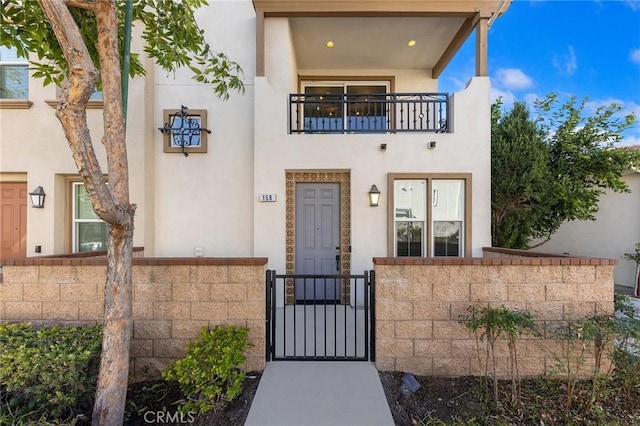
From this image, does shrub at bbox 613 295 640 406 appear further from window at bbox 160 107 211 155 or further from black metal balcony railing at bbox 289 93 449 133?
window at bbox 160 107 211 155

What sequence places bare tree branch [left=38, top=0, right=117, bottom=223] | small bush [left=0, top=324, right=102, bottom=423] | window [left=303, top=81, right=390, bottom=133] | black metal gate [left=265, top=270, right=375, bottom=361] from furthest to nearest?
window [left=303, top=81, right=390, bottom=133], black metal gate [left=265, top=270, right=375, bottom=361], small bush [left=0, top=324, right=102, bottom=423], bare tree branch [left=38, top=0, right=117, bottom=223]

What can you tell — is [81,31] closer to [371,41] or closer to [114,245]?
[114,245]

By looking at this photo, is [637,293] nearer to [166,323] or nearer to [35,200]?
[166,323]

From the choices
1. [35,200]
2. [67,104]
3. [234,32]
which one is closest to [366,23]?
[234,32]

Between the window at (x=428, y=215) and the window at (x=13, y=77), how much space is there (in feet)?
24.9

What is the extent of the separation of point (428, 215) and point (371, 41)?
13.9 feet

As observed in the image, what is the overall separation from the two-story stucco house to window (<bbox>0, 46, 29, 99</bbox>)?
36 millimetres

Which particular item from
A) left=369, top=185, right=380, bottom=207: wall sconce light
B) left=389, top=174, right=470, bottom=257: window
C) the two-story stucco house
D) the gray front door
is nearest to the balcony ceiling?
the two-story stucco house

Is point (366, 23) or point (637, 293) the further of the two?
point (637, 293)

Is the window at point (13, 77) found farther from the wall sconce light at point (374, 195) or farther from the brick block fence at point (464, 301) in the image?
the brick block fence at point (464, 301)

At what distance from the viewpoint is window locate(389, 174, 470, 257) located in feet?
17.8

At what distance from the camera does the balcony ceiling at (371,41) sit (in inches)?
230

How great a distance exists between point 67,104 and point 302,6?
4708 millimetres

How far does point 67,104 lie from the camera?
87.8 inches
